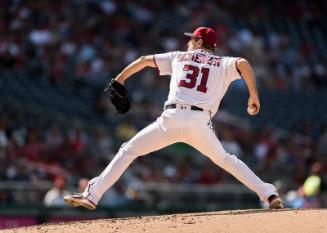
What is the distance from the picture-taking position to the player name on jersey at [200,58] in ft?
26.3

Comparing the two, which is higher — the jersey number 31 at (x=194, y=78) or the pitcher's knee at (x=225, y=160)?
the jersey number 31 at (x=194, y=78)

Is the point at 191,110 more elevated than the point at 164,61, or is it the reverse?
the point at 164,61

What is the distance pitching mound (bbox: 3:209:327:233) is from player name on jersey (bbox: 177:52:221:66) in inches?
52.5

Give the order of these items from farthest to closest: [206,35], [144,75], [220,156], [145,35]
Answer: [145,35], [144,75], [206,35], [220,156]

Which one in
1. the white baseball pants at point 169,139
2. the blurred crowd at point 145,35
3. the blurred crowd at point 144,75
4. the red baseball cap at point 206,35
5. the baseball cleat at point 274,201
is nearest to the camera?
the white baseball pants at point 169,139

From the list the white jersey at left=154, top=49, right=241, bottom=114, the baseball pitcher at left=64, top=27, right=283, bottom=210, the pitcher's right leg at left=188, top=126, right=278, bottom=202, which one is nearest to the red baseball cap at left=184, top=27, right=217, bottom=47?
the baseball pitcher at left=64, top=27, right=283, bottom=210

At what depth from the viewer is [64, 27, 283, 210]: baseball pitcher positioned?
309 inches

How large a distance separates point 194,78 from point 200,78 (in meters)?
0.05

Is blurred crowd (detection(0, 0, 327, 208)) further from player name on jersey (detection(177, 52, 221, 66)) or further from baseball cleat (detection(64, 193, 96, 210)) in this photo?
player name on jersey (detection(177, 52, 221, 66))

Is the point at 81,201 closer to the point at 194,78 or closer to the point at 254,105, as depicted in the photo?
the point at 194,78

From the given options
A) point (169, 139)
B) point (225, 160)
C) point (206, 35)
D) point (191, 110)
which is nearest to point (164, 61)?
point (206, 35)

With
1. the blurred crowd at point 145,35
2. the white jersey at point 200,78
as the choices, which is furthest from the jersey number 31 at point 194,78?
the blurred crowd at point 145,35

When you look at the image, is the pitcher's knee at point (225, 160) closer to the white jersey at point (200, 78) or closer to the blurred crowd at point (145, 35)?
the white jersey at point (200, 78)

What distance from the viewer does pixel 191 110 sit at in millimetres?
7863
